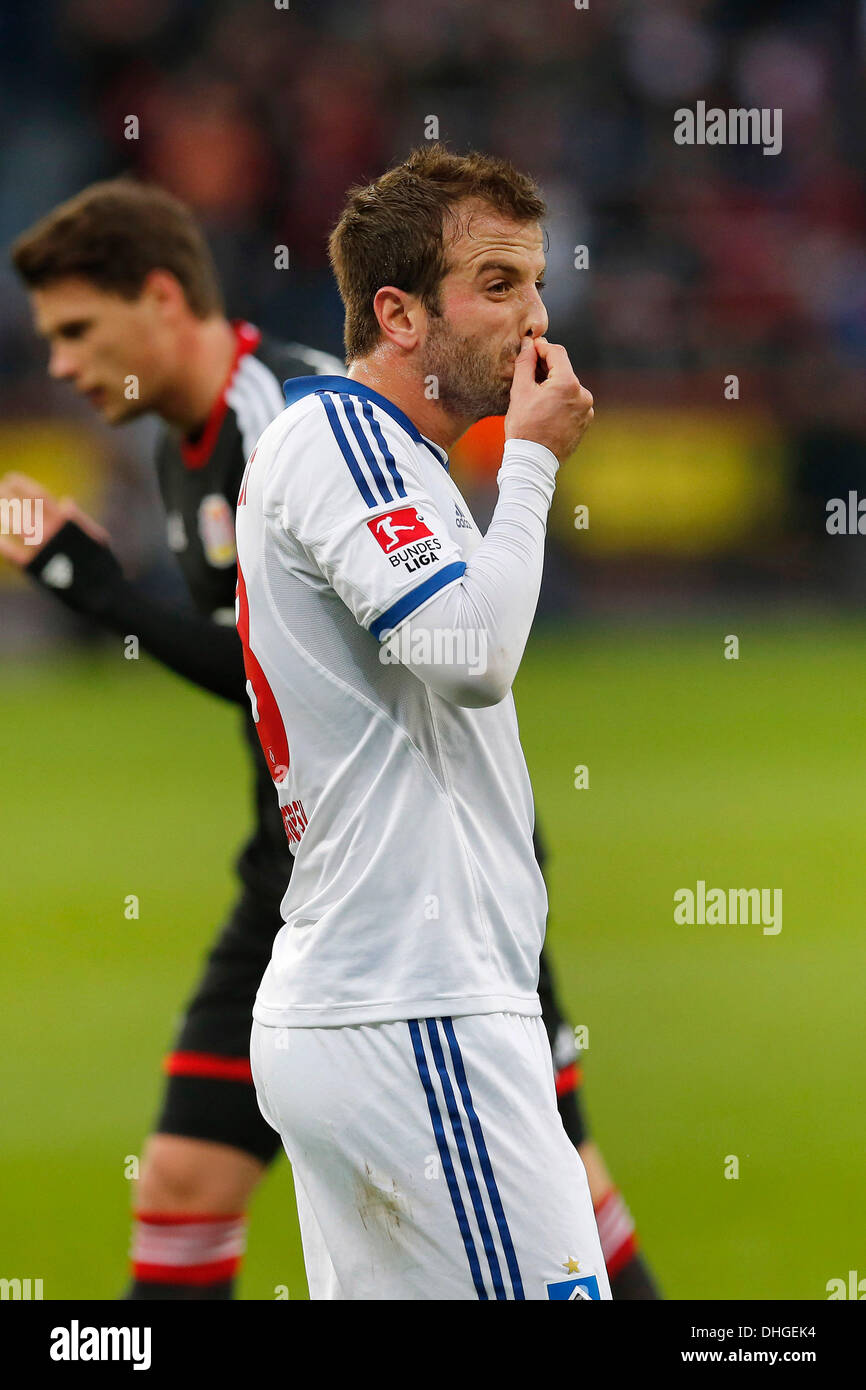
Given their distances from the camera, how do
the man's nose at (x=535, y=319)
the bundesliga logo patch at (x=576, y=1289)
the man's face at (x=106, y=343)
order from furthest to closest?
the man's face at (x=106, y=343) → the man's nose at (x=535, y=319) → the bundesliga logo patch at (x=576, y=1289)

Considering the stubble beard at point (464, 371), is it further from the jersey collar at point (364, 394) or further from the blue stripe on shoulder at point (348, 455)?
the blue stripe on shoulder at point (348, 455)

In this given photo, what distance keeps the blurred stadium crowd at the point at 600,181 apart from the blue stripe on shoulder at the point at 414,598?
571 inches

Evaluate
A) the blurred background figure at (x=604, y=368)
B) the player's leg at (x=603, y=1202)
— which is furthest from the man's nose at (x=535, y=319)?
the blurred background figure at (x=604, y=368)

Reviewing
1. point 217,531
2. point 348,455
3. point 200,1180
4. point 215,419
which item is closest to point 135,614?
point 217,531

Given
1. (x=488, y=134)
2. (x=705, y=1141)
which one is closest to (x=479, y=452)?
(x=488, y=134)

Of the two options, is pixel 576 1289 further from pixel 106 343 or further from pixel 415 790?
pixel 106 343

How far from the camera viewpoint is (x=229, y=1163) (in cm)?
407

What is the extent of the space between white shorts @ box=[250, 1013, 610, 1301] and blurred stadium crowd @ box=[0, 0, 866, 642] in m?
14.4

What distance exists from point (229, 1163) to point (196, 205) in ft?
51.1

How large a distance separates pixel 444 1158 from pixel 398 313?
132 cm

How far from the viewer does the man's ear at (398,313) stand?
9.39 feet

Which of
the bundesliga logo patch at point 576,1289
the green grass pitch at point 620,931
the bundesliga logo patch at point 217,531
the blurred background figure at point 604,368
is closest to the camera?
→ the bundesliga logo patch at point 576,1289

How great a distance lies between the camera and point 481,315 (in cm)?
287

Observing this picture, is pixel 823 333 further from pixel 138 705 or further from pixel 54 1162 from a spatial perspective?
pixel 54 1162
